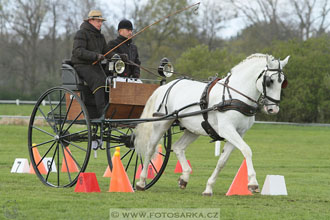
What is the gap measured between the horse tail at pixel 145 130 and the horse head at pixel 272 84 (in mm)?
1910

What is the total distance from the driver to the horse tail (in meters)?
0.64

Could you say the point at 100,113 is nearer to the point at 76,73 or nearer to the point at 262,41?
the point at 76,73

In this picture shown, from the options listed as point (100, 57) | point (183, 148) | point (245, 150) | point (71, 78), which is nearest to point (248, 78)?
point (245, 150)

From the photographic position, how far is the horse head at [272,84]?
26.3ft

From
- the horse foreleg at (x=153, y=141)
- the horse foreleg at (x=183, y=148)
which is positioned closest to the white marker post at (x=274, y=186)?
the horse foreleg at (x=183, y=148)

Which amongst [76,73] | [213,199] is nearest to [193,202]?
[213,199]

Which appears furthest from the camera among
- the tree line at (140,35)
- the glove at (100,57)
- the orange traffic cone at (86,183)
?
the tree line at (140,35)

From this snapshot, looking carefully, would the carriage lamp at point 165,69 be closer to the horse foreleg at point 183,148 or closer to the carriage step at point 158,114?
the carriage step at point 158,114

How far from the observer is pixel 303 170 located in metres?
13.9

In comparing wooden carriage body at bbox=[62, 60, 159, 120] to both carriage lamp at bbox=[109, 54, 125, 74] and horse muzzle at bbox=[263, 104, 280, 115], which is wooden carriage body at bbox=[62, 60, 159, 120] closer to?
carriage lamp at bbox=[109, 54, 125, 74]

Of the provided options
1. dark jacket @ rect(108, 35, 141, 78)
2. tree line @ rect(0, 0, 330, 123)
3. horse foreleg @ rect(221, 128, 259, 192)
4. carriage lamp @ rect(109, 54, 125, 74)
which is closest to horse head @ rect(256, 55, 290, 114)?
horse foreleg @ rect(221, 128, 259, 192)

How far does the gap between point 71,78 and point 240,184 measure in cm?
298

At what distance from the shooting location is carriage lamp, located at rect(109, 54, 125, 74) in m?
8.88

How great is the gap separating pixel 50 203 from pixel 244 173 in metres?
2.84
